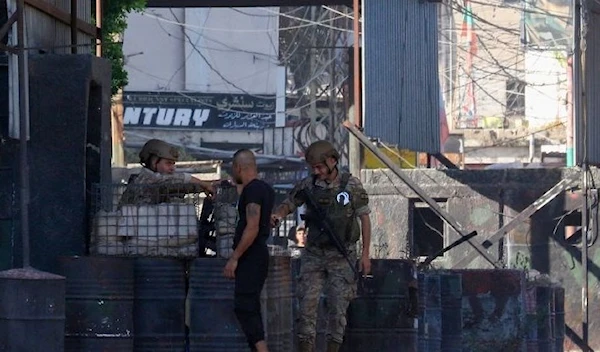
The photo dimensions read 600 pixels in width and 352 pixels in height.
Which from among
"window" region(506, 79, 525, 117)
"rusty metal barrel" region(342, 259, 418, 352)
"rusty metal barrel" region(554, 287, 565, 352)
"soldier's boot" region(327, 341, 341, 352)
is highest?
"window" region(506, 79, 525, 117)

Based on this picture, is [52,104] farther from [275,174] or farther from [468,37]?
[468,37]

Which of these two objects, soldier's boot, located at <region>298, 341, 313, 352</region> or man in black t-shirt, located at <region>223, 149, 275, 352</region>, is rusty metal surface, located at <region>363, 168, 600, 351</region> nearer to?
soldier's boot, located at <region>298, 341, 313, 352</region>

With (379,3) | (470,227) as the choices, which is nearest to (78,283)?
(379,3)

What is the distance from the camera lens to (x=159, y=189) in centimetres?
1095

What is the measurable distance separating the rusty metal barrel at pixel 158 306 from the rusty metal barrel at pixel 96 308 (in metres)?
0.11

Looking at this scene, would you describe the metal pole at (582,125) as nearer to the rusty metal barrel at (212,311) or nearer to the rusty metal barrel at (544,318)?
the rusty metal barrel at (544,318)

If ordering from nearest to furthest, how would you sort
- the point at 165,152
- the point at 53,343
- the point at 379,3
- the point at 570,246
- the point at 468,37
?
the point at 53,343 → the point at 165,152 → the point at 379,3 → the point at 570,246 → the point at 468,37

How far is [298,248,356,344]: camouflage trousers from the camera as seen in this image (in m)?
11.1

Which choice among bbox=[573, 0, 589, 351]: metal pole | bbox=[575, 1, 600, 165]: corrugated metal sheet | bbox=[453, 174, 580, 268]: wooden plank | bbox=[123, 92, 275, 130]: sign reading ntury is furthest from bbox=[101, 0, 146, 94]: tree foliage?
bbox=[123, 92, 275, 130]: sign reading ntury

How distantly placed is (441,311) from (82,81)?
3998 mm

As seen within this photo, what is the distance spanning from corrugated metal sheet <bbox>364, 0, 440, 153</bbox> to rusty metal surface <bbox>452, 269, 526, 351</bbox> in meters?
4.98

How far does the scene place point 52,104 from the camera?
10.9 metres

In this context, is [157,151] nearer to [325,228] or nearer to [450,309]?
[325,228]

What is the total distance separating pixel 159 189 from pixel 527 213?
915 cm
